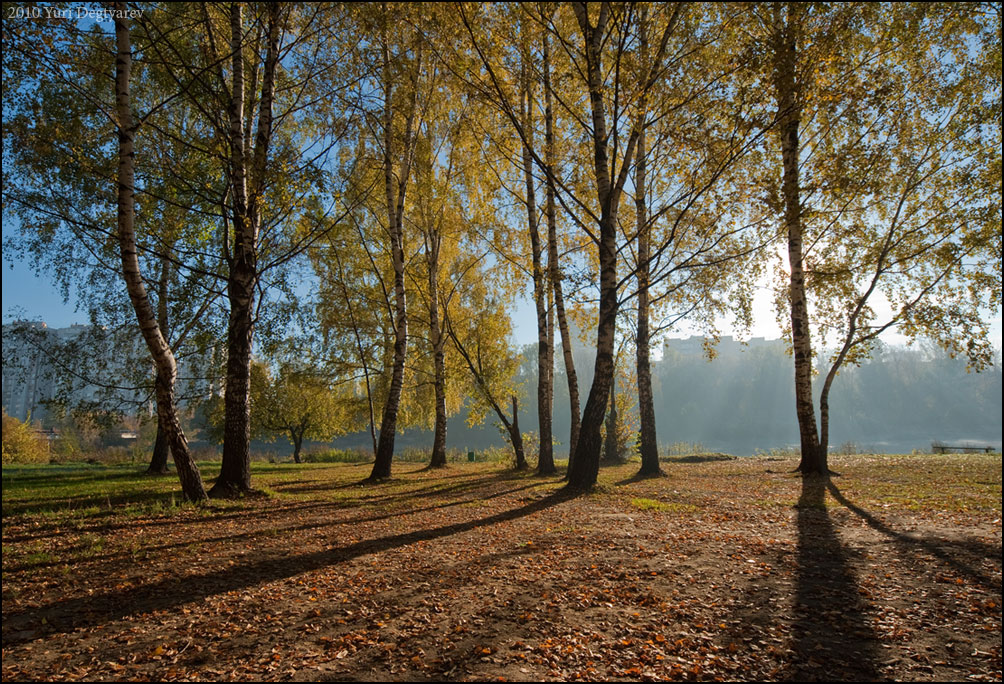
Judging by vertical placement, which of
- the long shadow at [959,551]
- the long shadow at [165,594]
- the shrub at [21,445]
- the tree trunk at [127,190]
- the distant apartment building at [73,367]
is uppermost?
the tree trunk at [127,190]

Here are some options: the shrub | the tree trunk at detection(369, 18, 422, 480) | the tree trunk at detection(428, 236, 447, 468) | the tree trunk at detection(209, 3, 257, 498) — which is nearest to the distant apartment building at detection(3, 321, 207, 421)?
the tree trunk at detection(209, 3, 257, 498)

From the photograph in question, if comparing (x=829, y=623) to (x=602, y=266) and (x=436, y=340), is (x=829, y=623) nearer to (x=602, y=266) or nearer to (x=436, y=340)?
(x=602, y=266)

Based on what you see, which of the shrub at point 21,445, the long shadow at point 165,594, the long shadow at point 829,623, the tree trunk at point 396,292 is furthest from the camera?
the shrub at point 21,445

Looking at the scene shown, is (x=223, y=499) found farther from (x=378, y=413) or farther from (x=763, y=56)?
(x=378, y=413)

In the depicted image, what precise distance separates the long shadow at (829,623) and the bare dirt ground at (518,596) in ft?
0.06

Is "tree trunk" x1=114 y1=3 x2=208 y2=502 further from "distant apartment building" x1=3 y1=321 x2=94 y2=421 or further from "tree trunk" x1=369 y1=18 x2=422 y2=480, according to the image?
"tree trunk" x1=369 y1=18 x2=422 y2=480

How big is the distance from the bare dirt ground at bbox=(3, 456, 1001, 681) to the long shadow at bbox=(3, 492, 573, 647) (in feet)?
0.08

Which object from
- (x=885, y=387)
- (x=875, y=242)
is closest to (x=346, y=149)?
(x=875, y=242)

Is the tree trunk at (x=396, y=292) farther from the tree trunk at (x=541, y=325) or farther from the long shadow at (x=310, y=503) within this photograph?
the tree trunk at (x=541, y=325)

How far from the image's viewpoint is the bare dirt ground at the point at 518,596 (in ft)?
9.86

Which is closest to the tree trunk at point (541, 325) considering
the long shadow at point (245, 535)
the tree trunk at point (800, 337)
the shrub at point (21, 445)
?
the long shadow at point (245, 535)

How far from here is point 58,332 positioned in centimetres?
1139

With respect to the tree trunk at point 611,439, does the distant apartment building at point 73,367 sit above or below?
above

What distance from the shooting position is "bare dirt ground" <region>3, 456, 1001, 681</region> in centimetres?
301
